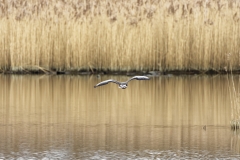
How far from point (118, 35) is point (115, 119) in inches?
212

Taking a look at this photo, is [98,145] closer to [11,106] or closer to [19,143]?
[19,143]

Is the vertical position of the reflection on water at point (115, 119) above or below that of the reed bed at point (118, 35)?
below

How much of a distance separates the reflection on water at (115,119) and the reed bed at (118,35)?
941 mm

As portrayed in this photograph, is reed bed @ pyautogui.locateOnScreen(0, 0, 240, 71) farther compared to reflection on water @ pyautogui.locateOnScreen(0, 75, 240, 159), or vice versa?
reed bed @ pyautogui.locateOnScreen(0, 0, 240, 71)

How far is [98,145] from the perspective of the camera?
7.66 m

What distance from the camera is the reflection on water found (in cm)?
745

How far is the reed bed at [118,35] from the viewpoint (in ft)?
46.6

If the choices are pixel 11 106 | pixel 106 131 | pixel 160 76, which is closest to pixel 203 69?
pixel 160 76

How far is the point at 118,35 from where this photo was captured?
14.4m

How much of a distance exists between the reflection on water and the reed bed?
3.09 feet

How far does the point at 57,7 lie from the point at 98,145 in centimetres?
739

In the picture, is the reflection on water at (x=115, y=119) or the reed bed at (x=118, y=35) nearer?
the reflection on water at (x=115, y=119)

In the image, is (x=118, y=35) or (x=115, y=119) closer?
(x=115, y=119)

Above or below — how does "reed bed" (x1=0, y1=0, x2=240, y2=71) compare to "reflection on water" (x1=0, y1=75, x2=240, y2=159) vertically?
above
